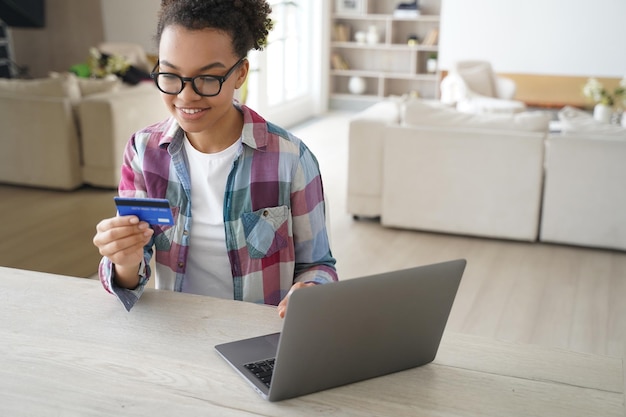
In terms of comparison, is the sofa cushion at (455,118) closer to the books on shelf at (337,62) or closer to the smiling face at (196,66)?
the smiling face at (196,66)

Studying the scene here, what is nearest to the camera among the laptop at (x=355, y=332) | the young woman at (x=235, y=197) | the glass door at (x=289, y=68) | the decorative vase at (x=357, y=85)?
the laptop at (x=355, y=332)

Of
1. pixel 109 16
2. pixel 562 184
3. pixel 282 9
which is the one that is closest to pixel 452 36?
pixel 282 9

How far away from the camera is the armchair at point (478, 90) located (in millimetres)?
6559

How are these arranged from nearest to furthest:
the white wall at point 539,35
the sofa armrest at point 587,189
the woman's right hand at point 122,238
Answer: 1. the woman's right hand at point 122,238
2. the sofa armrest at point 587,189
3. the white wall at point 539,35

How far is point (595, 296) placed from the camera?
371 centimetres

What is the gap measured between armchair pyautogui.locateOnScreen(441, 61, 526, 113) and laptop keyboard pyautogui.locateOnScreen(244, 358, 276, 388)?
5.33 meters

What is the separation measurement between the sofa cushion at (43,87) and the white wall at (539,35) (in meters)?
4.60

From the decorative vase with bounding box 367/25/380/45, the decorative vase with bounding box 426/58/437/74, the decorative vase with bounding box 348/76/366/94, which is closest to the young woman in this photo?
the decorative vase with bounding box 426/58/437/74

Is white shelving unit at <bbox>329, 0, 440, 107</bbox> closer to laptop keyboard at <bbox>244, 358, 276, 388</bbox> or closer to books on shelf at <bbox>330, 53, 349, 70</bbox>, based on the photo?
books on shelf at <bbox>330, 53, 349, 70</bbox>

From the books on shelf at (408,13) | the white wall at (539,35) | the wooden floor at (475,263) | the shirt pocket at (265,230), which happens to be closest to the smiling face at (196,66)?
the shirt pocket at (265,230)

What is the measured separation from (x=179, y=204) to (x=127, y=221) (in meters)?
0.33

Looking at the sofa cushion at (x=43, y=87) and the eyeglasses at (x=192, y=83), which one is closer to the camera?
the eyeglasses at (x=192, y=83)

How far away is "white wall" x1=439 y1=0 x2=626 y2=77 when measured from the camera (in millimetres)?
7902

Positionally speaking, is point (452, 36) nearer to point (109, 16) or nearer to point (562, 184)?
point (109, 16)
